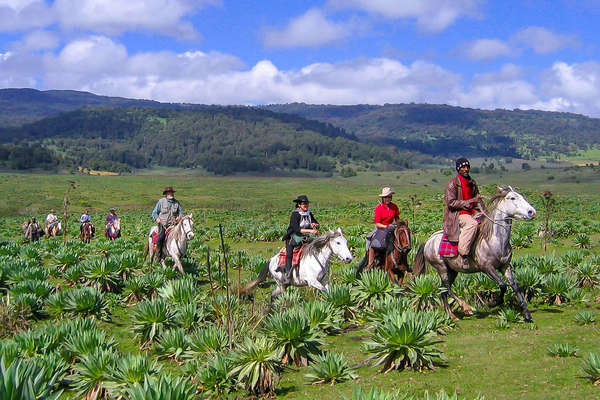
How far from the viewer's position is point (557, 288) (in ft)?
32.8

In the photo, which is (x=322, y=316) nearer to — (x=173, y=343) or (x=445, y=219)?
(x=173, y=343)

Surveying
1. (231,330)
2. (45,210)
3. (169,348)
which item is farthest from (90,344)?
(45,210)

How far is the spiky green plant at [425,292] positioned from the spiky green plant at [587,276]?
168 inches

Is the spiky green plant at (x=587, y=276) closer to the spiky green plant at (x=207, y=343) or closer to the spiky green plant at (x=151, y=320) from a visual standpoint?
the spiky green plant at (x=207, y=343)

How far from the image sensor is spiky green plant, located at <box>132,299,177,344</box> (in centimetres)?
854

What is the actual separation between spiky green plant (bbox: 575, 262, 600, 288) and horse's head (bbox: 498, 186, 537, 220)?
3901mm

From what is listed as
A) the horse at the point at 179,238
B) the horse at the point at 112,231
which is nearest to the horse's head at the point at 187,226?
the horse at the point at 179,238

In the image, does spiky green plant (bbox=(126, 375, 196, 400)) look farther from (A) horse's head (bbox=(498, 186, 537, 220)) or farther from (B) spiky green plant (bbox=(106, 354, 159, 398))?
(A) horse's head (bbox=(498, 186, 537, 220))

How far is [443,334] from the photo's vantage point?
8.38 meters

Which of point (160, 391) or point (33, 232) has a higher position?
point (160, 391)

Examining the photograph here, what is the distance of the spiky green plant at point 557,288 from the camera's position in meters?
10.0

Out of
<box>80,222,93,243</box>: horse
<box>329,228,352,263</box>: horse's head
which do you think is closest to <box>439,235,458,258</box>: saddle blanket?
<box>329,228,352,263</box>: horse's head

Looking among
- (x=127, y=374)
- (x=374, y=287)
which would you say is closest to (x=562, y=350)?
(x=374, y=287)

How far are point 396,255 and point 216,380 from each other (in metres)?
5.05
